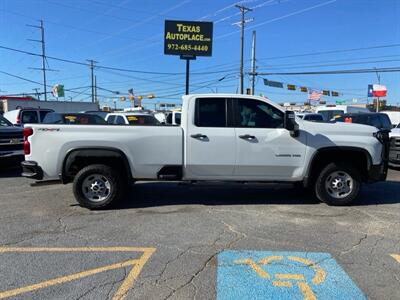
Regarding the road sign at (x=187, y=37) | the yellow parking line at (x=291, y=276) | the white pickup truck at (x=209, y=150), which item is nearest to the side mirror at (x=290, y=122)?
the white pickup truck at (x=209, y=150)

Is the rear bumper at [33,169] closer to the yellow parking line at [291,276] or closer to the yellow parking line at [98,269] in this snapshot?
the yellow parking line at [98,269]

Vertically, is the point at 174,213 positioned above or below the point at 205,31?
below

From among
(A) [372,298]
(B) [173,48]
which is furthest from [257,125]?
(B) [173,48]

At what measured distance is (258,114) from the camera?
694 cm

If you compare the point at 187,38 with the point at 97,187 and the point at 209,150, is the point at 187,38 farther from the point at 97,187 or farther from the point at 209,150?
the point at 97,187

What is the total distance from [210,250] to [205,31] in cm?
2502

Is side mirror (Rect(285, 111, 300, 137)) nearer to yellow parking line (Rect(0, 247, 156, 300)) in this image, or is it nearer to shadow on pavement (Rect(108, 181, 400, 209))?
shadow on pavement (Rect(108, 181, 400, 209))

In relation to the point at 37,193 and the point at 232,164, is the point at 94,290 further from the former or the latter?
the point at 37,193

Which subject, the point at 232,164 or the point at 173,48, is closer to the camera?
the point at 232,164

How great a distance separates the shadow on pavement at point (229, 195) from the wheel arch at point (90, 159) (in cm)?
80

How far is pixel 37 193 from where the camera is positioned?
820 centimetres

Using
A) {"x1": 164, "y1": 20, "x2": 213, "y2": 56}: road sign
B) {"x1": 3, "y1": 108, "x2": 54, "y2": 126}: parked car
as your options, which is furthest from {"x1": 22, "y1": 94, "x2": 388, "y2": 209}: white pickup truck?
{"x1": 164, "y1": 20, "x2": 213, "y2": 56}: road sign

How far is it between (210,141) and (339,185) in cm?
247

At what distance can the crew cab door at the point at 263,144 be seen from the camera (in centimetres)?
684
